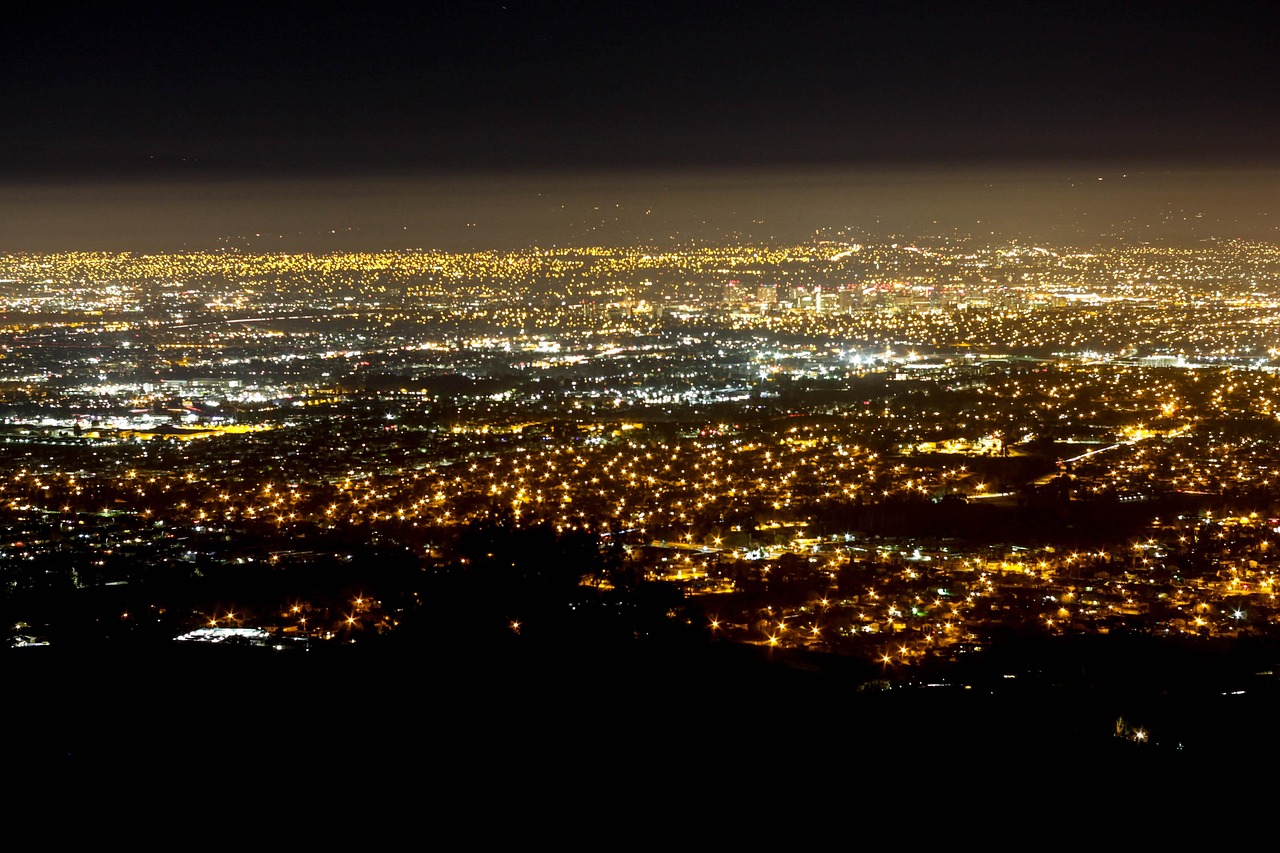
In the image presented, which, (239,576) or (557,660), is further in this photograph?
(239,576)

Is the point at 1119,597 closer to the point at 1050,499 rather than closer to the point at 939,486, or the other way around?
the point at 1050,499

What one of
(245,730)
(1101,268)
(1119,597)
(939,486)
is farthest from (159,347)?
(1101,268)

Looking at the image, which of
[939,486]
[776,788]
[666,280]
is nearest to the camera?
[776,788]

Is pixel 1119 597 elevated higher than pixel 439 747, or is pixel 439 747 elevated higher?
pixel 439 747

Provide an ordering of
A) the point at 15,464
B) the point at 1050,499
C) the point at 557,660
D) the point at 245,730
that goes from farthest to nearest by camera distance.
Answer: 1. the point at 15,464
2. the point at 1050,499
3. the point at 557,660
4. the point at 245,730

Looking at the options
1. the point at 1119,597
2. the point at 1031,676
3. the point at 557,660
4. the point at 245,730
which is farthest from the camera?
the point at 1119,597

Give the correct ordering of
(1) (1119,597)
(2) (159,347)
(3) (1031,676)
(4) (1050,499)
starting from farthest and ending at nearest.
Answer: (2) (159,347) < (4) (1050,499) < (1) (1119,597) < (3) (1031,676)

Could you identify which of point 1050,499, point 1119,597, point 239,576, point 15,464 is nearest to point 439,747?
point 239,576

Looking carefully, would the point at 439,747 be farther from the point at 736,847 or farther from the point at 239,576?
the point at 239,576

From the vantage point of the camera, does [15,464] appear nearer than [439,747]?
No

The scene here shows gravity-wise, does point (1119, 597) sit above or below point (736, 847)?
below
